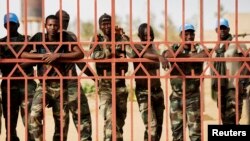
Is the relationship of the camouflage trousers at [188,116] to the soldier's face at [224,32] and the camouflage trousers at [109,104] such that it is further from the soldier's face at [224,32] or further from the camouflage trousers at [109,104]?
the soldier's face at [224,32]

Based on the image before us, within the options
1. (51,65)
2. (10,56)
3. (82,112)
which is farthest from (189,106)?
(10,56)

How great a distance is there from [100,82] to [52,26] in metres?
1.04

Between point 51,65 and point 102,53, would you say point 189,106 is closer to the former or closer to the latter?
point 102,53

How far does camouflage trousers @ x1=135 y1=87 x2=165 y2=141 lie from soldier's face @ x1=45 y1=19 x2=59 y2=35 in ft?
4.38

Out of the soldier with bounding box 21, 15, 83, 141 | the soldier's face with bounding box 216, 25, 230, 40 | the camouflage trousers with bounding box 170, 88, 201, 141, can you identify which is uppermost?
the soldier's face with bounding box 216, 25, 230, 40

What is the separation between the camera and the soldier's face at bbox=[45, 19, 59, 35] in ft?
18.7

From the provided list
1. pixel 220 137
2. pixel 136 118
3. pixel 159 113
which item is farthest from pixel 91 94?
pixel 220 137

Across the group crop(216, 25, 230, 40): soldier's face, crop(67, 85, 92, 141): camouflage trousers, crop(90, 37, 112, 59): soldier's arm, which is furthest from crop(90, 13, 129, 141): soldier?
crop(216, 25, 230, 40): soldier's face

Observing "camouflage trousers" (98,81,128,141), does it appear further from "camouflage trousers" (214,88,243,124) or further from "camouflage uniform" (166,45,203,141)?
"camouflage trousers" (214,88,243,124)

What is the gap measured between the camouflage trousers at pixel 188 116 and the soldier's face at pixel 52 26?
1.79 metres

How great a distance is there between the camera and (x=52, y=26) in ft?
18.7

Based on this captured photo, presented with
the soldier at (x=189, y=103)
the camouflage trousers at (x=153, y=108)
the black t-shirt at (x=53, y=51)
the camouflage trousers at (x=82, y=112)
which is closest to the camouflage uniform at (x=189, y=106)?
the soldier at (x=189, y=103)

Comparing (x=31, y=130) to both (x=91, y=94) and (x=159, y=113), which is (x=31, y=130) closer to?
(x=159, y=113)

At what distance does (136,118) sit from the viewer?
12.3 meters
